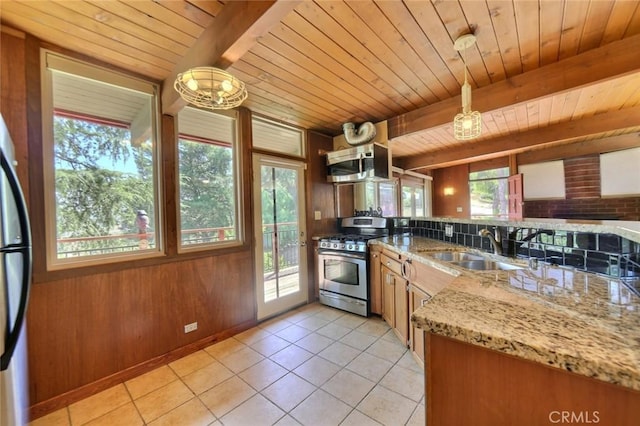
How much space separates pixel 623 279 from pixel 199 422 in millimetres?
2426

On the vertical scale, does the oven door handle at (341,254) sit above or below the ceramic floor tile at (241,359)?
above

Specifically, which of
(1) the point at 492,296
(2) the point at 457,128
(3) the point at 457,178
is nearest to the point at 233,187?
(2) the point at 457,128

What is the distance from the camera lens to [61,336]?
1737 millimetres

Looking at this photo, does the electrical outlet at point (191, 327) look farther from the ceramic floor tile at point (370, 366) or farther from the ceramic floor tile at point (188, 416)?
the ceramic floor tile at point (370, 366)

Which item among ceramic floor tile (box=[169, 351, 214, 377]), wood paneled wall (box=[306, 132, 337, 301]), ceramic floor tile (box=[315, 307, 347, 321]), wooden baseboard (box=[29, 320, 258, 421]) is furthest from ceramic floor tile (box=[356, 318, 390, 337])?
ceramic floor tile (box=[169, 351, 214, 377])

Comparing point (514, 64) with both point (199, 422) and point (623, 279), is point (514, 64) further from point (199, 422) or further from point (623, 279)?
point (199, 422)

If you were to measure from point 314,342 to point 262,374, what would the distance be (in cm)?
61

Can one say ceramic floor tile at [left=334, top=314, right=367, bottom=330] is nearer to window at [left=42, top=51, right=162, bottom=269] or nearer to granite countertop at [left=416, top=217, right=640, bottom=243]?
Answer: granite countertop at [left=416, top=217, right=640, bottom=243]

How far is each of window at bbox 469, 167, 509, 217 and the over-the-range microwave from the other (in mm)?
4127

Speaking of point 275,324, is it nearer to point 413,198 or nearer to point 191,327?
point 191,327

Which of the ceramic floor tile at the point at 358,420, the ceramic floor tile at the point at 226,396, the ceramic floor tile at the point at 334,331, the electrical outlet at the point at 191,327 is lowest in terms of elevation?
the ceramic floor tile at the point at 358,420

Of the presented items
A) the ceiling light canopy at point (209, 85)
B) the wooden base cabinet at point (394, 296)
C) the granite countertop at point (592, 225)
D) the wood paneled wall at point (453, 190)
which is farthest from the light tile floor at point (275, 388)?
the wood paneled wall at point (453, 190)

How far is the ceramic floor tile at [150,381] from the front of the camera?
1.85 m

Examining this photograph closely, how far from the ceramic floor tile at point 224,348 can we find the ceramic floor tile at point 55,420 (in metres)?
0.93
